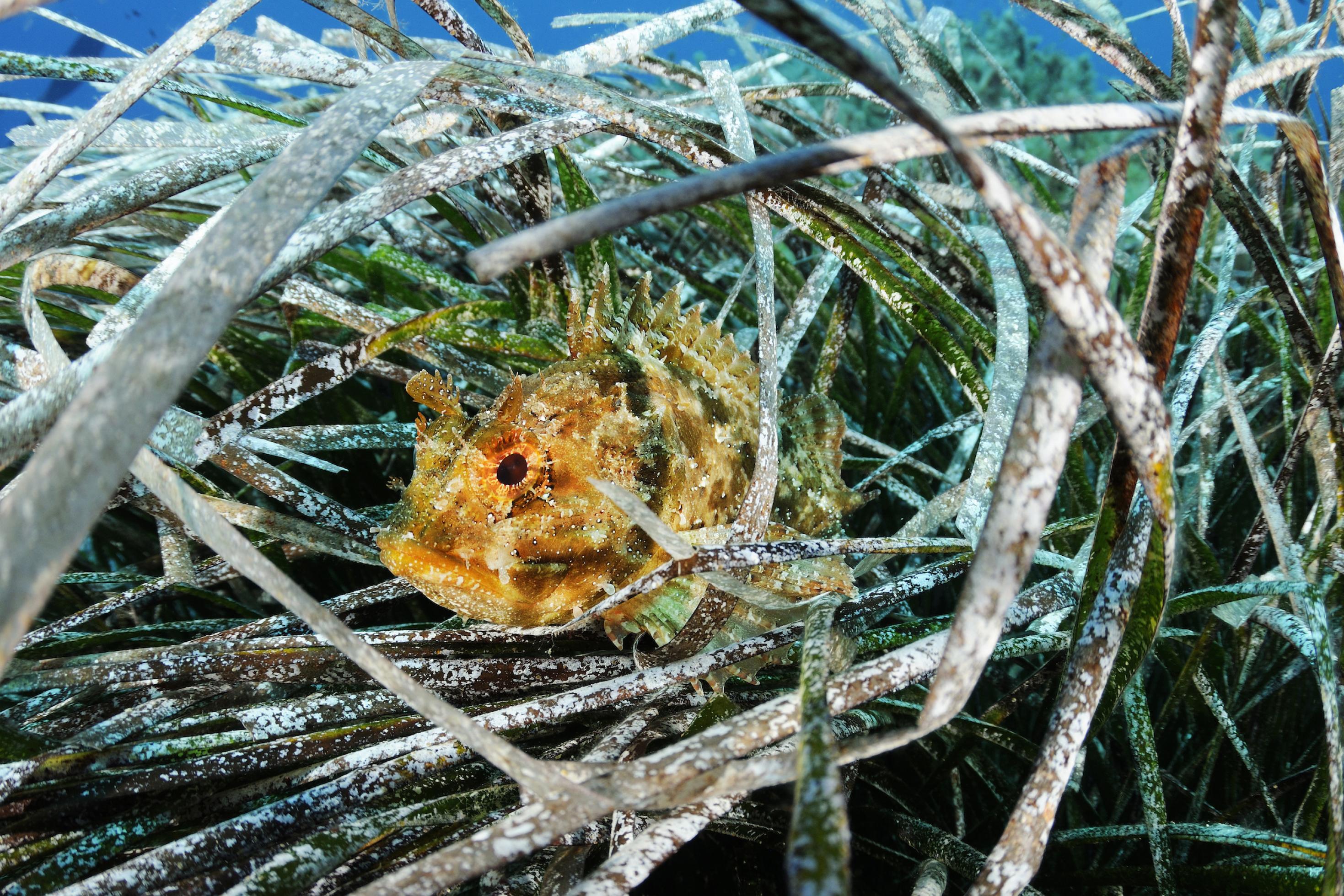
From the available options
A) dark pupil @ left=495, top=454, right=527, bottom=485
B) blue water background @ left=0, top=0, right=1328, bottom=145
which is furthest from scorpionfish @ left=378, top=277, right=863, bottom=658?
blue water background @ left=0, top=0, right=1328, bottom=145

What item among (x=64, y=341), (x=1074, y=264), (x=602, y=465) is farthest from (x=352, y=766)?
(x=64, y=341)

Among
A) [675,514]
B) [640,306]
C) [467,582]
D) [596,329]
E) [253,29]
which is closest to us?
[467,582]

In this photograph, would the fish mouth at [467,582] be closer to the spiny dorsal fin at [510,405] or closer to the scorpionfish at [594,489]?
the scorpionfish at [594,489]

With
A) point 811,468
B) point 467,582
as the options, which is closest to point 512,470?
point 467,582

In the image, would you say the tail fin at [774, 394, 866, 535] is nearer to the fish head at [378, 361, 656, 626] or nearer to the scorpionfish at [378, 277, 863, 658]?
the scorpionfish at [378, 277, 863, 658]

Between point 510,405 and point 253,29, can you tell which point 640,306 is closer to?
point 510,405

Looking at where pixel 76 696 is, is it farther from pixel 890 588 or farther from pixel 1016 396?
pixel 1016 396

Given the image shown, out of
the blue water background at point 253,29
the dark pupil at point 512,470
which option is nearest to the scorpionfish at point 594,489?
the dark pupil at point 512,470
